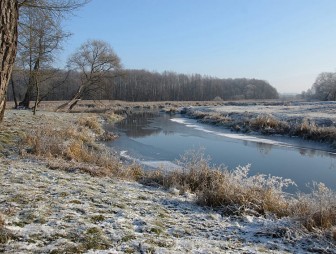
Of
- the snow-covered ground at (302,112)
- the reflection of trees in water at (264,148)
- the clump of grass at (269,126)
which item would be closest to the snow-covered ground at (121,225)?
the reflection of trees in water at (264,148)

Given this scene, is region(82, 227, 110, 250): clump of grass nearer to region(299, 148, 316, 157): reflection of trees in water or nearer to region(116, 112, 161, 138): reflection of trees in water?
region(299, 148, 316, 157): reflection of trees in water

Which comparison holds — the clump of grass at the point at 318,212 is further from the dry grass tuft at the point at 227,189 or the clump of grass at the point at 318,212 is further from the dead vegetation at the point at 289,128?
the dead vegetation at the point at 289,128

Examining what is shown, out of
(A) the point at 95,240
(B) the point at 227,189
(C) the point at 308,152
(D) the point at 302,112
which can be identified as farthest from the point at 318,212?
(D) the point at 302,112

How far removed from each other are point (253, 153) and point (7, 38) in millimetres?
13737

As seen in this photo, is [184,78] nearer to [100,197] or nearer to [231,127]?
[231,127]

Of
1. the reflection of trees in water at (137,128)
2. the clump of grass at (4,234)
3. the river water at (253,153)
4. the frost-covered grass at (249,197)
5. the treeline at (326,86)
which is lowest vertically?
the river water at (253,153)

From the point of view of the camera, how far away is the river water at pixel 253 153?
11660 millimetres

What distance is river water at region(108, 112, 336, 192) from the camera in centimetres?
1166

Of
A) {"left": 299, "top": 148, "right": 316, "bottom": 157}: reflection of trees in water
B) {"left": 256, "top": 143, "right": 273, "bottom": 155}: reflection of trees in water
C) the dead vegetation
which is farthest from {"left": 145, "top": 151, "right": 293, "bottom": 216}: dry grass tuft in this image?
the dead vegetation

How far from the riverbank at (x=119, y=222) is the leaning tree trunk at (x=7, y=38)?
156 centimetres

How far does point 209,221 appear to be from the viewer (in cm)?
505

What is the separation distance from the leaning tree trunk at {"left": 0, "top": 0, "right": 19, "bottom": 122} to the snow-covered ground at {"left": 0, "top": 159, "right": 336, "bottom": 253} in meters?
1.54

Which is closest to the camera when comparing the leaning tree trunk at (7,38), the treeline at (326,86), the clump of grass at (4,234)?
the leaning tree trunk at (7,38)

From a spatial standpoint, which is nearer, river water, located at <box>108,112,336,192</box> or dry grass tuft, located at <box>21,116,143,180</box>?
dry grass tuft, located at <box>21,116,143,180</box>
